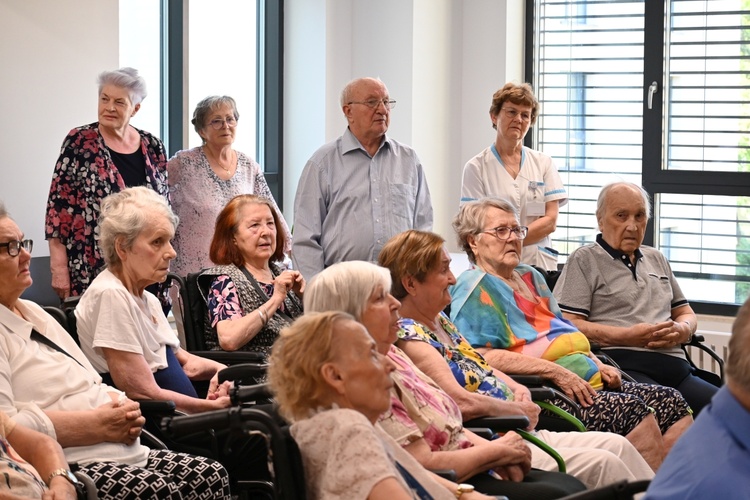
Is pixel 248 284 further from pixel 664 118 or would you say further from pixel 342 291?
pixel 664 118

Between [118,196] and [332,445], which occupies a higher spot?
[118,196]

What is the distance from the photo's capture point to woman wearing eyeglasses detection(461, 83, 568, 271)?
4898 mm

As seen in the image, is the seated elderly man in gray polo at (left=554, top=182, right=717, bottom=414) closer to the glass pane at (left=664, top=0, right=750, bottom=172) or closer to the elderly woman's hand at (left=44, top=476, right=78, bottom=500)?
the glass pane at (left=664, top=0, right=750, bottom=172)

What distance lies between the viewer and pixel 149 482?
8.18ft

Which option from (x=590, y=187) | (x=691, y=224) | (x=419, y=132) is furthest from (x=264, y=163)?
(x=691, y=224)

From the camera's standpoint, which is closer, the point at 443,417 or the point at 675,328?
the point at 443,417

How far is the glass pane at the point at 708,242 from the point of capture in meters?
6.26

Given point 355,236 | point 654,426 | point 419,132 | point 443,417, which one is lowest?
point 654,426

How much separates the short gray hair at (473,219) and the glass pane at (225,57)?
6.81ft

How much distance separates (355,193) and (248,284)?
0.84 metres

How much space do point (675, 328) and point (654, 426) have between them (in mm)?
748

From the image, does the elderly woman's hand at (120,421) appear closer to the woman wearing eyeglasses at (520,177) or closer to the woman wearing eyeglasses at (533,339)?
the woman wearing eyeglasses at (533,339)

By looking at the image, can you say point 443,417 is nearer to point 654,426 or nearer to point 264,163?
point 654,426

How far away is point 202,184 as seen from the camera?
4539mm
